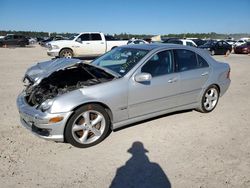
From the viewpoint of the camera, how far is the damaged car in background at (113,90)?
12.8ft

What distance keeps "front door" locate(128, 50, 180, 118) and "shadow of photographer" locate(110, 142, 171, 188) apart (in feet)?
3.22

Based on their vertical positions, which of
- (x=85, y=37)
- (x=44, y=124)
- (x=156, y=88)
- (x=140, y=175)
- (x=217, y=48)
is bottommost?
(x=140, y=175)

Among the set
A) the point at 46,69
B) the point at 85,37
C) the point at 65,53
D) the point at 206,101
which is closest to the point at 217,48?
the point at 85,37

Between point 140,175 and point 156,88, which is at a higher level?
point 156,88

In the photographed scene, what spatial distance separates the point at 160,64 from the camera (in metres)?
4.89

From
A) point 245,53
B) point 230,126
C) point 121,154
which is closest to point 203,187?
point 121,154

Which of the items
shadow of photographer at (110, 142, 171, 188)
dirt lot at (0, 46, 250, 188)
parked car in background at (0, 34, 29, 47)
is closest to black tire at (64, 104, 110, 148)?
dirt lot at (0, 46, 250, 188)

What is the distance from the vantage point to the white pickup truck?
16688 millimetres

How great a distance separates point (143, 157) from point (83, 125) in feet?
3.45

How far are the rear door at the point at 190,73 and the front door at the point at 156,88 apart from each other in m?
0.17

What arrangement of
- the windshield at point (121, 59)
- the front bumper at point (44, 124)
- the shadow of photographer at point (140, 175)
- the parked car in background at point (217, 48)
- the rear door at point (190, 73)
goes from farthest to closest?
the parked car in background at point (217, 48) < the rear door at point (190, 73) < the windshield at point (121, 59) < the front bumper at point (44, 124) < the shadow of photographer at point (140, 175)

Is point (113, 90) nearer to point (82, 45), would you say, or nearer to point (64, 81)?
point (64, 81)

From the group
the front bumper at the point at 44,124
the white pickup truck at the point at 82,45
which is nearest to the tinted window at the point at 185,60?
the front bumper at the point at 44,124

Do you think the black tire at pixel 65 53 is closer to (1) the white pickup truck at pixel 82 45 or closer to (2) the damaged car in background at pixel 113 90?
(1) the white pickup truck at pixel 82 45
